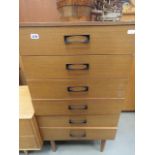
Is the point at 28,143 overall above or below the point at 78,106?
below

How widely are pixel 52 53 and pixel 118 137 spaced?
995 millimetres

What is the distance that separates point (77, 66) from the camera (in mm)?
987

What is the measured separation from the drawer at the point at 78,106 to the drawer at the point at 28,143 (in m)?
0.20

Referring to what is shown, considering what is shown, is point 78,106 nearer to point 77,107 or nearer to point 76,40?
point 77,107

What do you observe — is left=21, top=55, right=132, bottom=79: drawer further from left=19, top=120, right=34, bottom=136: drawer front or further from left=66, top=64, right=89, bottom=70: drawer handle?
left=19, top=120, right=34, bottom=136: drawer front

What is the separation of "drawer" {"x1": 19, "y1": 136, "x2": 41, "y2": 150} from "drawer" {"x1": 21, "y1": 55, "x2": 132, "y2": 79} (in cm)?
47

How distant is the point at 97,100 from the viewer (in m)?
1.12

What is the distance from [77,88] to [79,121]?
0.29 meters

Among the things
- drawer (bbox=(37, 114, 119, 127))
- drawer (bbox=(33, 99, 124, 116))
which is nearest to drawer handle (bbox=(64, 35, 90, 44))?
drawer (bbox=(33, 99, 124, 116))

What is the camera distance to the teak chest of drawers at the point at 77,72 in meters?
0.89

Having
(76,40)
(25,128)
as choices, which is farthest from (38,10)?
(25,128)
